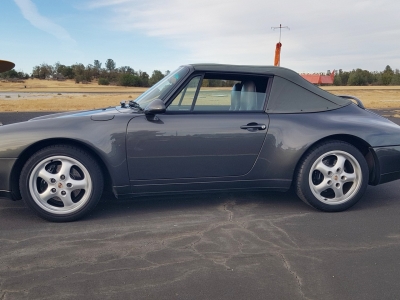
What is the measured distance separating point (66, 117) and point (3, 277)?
1.58 metres

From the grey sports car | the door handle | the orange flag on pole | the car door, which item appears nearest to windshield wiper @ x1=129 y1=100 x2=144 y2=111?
the grey sports car

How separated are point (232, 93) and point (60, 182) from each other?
1.95m

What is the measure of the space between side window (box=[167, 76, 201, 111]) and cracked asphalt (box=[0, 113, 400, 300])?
1.05m

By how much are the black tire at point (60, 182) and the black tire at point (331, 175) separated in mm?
2011

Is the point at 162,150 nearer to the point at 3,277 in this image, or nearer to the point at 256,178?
the point at 256,178

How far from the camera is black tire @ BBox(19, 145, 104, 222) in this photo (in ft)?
11.3

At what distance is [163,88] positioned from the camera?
3.95m

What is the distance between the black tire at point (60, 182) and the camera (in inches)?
136

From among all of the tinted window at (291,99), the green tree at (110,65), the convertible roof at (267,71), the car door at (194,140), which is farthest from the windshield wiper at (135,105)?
the green tree at (110,65)

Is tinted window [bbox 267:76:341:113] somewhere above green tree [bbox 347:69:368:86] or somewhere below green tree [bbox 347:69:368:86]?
below

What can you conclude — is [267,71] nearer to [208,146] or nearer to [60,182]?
[208,146]

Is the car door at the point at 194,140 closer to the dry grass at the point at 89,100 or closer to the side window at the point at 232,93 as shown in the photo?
the side window at the point at 232,93

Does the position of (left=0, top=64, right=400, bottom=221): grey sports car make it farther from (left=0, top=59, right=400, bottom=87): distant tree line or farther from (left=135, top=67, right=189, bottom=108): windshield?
(left=0, top=59, right=400, bottom=87): distant tree line

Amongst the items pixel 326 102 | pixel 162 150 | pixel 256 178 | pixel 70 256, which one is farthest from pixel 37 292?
pixel 326 102
